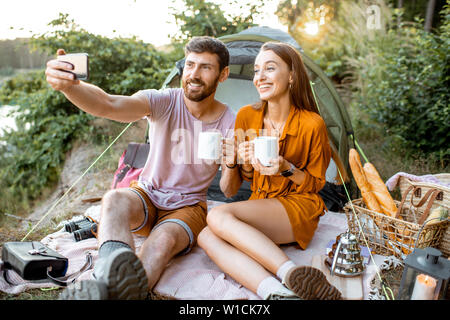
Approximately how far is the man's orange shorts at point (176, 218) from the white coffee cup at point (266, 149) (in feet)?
2.13

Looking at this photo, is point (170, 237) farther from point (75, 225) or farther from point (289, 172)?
point (75, 225)

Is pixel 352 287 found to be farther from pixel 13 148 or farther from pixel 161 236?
pixel 13 148

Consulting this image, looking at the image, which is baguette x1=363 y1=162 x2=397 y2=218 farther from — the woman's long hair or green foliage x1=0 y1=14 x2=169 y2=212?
green foliage x1=0 y1=14 x2=169 y2=212

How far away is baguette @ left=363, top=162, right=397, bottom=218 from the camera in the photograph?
7.99 feet

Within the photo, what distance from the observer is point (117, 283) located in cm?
132

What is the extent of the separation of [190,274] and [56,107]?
166 inches

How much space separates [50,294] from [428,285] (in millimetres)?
1816

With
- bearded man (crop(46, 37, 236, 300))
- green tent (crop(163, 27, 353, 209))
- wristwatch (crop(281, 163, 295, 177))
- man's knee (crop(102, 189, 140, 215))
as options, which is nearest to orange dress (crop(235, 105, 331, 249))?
wristwatch (crop(281, 163, 295, 177))

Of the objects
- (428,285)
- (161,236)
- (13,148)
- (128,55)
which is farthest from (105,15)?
(428,285)

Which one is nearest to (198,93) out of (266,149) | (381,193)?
(266,149)

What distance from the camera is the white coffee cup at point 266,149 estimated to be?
1747mm

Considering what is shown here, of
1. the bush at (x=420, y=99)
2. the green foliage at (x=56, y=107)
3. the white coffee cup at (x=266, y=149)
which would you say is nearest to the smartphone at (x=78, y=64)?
the white coffee cup at (x=266, y=149)

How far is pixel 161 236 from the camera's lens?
194cm

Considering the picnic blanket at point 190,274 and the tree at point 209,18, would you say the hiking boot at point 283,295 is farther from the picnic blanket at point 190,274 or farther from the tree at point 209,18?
the tree at point 209,18
